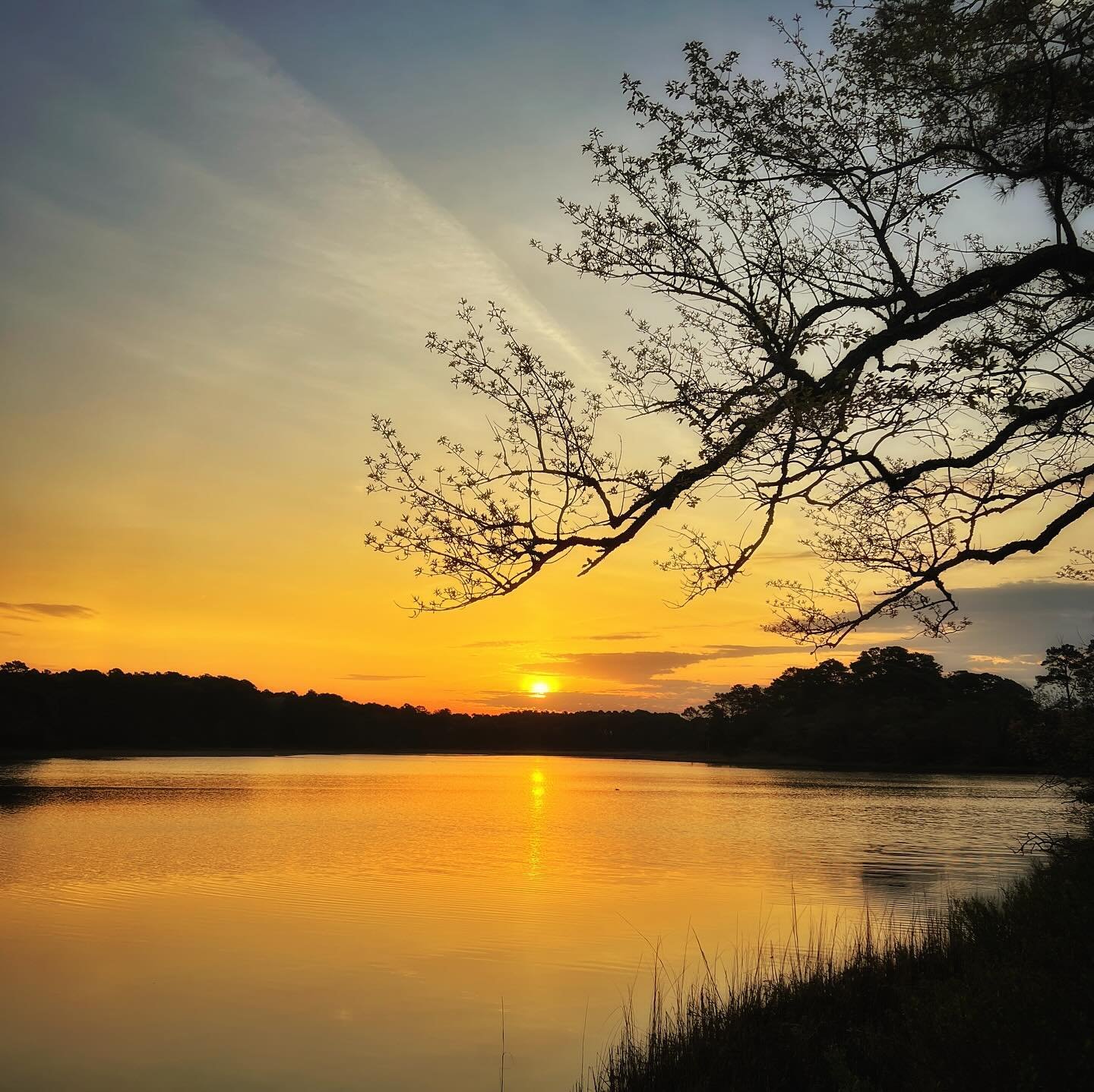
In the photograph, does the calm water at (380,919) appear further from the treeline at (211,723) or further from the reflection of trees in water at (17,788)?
Result: the treeline at (211,723)

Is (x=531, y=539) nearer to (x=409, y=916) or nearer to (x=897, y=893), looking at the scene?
(x=409, y=916)

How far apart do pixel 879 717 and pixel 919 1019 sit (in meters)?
123

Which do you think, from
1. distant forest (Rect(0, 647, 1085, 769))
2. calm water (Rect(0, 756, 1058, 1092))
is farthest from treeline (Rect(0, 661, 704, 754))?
calm water (Rect(0, 756, 1058, 1092))

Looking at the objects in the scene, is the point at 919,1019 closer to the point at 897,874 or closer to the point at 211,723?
the point at 897,874

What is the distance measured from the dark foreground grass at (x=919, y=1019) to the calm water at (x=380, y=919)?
8.32 ft

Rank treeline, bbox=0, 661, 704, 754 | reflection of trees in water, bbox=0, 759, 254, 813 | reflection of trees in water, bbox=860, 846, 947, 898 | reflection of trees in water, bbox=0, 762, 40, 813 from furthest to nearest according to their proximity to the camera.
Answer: treeline, bbox=0, 661, 704, 754 < reflection of trees in water, bbox=0, 759, 254, 813 < reflection of trees in water, bbox=0, 762, 40, 813 < reflection of trees in water, bbox=860, 846, 947, 898

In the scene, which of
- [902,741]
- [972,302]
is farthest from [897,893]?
[902,741]

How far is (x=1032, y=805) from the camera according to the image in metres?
61.7

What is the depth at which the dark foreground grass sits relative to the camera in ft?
20.9

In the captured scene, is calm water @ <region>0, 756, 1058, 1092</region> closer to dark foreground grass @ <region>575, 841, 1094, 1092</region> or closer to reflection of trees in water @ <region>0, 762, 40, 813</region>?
reflection of trees in water @ <region>0, 762, 40, 813</region>

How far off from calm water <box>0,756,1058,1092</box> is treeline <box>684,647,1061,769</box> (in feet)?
215

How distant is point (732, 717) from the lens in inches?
6112

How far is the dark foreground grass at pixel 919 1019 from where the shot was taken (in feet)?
20.9

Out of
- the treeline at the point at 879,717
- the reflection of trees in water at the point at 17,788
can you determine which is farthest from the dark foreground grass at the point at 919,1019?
the treeline at the point at 879,717
